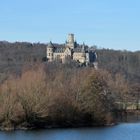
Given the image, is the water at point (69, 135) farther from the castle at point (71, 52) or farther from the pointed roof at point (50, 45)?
the pointed roof at point (50, 45)


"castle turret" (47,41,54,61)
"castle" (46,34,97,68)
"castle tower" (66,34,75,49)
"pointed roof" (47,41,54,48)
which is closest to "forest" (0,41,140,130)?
"castle" (46,34,97,68)

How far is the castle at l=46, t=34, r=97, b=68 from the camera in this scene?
18141 cm

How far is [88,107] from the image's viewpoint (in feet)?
190

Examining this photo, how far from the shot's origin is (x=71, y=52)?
186 meters

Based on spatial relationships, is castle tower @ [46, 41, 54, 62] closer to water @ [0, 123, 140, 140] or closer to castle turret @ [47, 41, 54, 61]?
castle turret @ [47, 41, 54, 61]

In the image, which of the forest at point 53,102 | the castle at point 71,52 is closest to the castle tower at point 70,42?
the castle at point 71,52

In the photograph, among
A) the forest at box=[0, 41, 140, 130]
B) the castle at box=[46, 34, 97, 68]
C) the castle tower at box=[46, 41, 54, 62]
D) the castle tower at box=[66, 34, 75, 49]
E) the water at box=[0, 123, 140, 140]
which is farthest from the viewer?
the castle tower at box=[66, 34, 75, 49]

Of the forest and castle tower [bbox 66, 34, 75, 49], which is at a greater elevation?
castle tower [bbox 66, 34, 75, 49]

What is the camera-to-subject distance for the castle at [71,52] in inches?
7142

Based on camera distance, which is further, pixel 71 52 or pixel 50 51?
pixel 50 51

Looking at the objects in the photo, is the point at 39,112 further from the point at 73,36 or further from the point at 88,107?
the point at 73,36

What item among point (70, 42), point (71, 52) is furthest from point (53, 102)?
point (70, 42)

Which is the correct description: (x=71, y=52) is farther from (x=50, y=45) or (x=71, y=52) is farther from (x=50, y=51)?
(x=50, y=45)

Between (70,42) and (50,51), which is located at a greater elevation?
(70,42)
